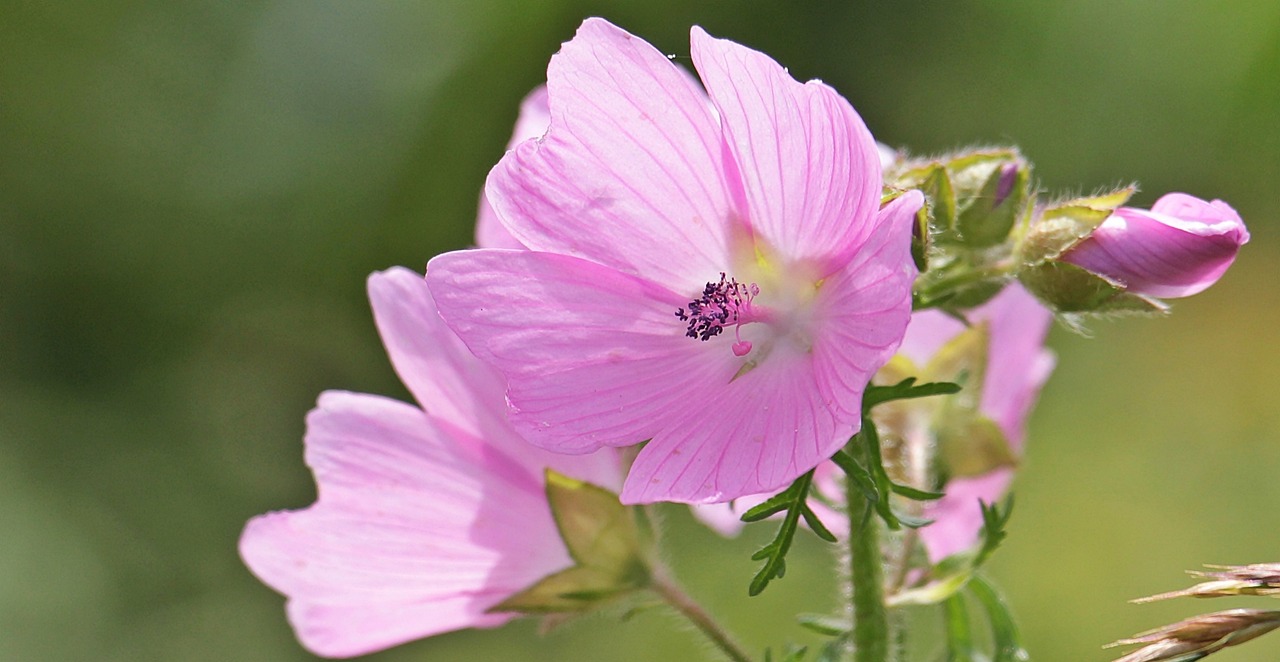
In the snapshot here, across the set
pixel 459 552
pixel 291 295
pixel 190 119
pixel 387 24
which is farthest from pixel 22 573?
pixel 459 552

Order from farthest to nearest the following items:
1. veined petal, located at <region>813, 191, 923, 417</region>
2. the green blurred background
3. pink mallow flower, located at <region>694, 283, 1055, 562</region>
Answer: the green blurred background < pink mallow flower, located at <region>694, 283, 1055, 562</region> < veined petal, located at <region>813, 191, 923, 417</region>

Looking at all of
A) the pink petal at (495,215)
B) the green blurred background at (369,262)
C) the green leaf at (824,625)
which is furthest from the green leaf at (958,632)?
the green blurred background at (369,262)

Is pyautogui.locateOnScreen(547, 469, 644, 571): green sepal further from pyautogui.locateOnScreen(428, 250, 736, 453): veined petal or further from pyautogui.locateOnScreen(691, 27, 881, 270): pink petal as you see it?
pyautogui.locateOnScreen(691, 27, 881, 270): pink petal

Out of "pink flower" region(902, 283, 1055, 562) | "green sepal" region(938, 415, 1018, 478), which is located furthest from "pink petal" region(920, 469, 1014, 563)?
"green sepal" region(938, 415, 1018, 478)

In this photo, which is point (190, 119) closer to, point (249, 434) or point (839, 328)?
point (249, 434)

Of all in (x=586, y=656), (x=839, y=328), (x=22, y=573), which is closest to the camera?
(x=839, y=328)

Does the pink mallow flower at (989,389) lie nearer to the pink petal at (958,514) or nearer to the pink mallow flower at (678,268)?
the pink petal at (958,514)
